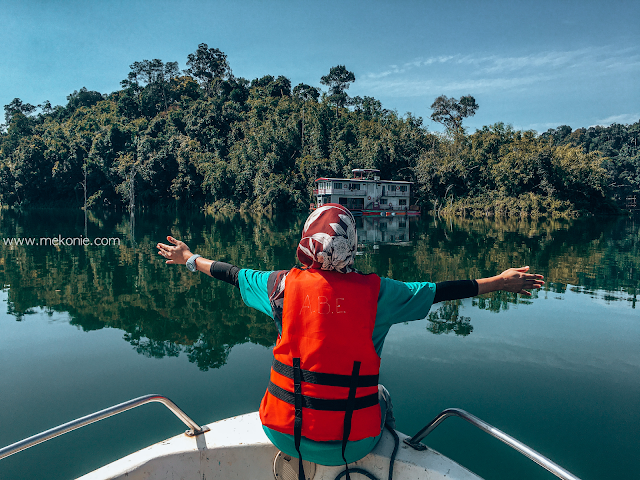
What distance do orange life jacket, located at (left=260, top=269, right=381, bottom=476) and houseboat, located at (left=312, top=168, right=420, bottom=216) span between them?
106 ft

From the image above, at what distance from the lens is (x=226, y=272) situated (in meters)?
2.20

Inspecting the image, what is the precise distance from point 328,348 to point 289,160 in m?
42.5

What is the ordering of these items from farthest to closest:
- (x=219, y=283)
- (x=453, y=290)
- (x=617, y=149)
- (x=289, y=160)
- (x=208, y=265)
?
(x=617, y=149), (x=289, y=160), (x=219, y=283), (x=208, y=265), (x=453, y=290)

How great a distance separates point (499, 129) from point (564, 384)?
41084 millimetres

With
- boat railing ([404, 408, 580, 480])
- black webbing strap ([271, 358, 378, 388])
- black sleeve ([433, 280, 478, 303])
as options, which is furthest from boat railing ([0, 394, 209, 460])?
black sleeve ([433, 280, 478, 303])

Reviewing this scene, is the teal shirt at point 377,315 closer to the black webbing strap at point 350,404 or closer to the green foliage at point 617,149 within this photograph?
the black webbing strap at point 350,404

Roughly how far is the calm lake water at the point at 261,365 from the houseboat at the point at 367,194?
24.0m

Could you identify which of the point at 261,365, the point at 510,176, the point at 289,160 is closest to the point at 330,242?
the point at 261,365

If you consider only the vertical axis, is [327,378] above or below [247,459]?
above

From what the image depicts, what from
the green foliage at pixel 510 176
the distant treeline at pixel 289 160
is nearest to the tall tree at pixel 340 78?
the distant treeline at pixel 289 160

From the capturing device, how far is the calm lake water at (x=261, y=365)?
3900 mm

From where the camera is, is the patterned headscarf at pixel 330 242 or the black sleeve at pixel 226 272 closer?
the patterned headscarf at pixel 330 242

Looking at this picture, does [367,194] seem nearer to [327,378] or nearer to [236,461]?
[236,461]

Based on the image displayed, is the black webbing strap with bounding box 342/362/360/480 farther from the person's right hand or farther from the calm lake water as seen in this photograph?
the calm lake water
